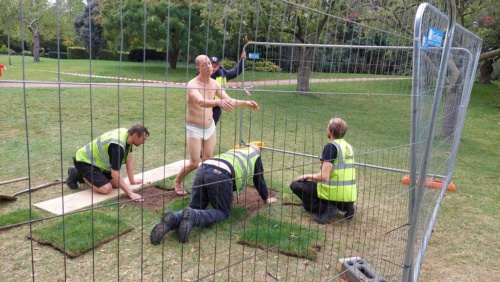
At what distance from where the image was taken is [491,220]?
468cm

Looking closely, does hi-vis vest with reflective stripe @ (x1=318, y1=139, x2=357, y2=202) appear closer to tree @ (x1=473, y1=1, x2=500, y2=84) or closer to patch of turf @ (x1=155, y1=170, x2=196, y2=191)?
patch of turf @ (x1=155, y1=170, x2=196, y2=191)

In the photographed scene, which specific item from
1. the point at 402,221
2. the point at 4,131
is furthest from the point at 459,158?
the point at 4,131

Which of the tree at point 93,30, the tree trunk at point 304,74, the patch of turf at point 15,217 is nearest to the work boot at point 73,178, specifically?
the patch of turf at point 15,217

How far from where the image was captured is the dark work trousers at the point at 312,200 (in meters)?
4.21

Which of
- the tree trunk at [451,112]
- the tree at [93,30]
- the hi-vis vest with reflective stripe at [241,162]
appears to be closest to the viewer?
the tree at [93,30]

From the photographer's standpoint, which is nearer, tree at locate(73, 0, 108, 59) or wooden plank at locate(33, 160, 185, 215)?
tree at locate(73, 0, 108, 59)

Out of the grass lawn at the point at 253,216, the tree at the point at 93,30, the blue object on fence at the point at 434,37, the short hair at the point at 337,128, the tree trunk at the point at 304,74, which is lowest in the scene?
the grass lawn at the point at 253,216

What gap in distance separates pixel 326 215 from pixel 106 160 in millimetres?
2480

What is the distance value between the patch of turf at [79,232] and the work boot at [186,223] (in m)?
0.52

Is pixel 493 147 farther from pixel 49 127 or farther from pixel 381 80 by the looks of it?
pixel 49 127

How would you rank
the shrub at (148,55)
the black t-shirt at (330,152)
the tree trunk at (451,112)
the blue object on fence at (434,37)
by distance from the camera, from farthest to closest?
the tree trunk at (451,112) < the black t-shirt at (330,152) < the blue object on fence at (434,37) < the shrub at (148,55)

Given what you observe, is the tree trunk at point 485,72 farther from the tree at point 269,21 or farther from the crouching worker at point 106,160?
the crouching worker at point 106,160

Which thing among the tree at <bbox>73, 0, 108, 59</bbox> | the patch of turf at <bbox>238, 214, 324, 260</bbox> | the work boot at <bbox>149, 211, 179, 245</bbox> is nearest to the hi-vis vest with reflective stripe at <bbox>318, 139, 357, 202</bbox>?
the patch of turf at <bbox>238, 214, 324, 260</bbox>

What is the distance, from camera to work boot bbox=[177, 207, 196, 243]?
10.9 feet
